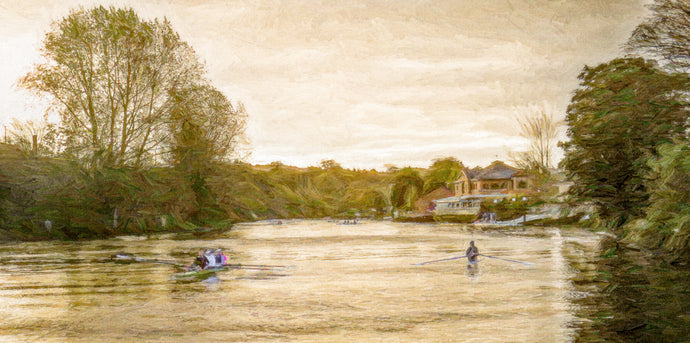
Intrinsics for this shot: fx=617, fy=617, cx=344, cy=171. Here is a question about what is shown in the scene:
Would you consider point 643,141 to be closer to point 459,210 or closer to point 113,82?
point 113,82

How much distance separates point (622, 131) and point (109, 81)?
33458 mm

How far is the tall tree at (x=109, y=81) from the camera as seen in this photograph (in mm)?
42438

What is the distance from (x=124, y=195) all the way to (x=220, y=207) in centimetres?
1289

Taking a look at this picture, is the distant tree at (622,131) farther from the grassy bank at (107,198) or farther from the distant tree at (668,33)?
the grassy bank at (107,198)

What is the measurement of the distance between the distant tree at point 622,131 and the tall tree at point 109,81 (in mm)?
29061

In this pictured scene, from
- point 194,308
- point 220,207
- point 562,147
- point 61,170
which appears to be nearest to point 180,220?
point 220,207

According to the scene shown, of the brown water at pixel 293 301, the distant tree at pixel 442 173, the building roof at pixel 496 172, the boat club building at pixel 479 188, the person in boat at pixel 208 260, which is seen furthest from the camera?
the distant tree at pixel 442 173

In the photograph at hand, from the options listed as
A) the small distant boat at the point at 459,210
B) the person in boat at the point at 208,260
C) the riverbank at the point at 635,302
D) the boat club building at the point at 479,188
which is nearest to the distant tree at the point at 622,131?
the riverbank at the point at 635,302

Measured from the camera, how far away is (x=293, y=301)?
18906 millimetres

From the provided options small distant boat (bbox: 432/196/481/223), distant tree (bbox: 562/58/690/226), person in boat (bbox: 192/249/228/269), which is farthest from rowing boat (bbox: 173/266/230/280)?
small distant boat (bbox: 432/196/481/223)

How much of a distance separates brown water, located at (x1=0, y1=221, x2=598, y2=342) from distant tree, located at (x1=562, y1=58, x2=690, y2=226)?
12.0 feet

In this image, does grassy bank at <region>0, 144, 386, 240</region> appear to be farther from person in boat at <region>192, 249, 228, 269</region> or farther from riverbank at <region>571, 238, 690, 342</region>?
riverbank at <region>571, 238, 690, 342</region>

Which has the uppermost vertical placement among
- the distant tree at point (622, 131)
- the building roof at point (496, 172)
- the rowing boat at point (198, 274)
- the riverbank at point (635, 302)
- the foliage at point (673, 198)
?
the building roof at point (496, 172)

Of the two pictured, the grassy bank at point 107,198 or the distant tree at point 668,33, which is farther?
the grassy bank at point 107,198
